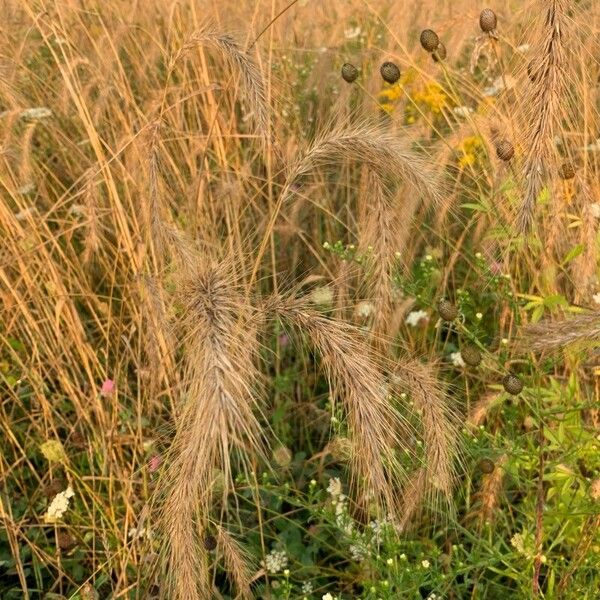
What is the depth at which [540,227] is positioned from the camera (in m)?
2.37

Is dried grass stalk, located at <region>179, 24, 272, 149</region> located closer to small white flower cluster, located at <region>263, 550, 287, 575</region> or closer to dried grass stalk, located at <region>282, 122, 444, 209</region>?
dried grass stalk, located at <region>282, 122, 444, 209</region>

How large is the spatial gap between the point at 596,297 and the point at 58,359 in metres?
1.33

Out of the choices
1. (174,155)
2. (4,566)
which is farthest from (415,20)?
(4,566)

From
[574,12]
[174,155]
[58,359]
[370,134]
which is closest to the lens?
[574,12]

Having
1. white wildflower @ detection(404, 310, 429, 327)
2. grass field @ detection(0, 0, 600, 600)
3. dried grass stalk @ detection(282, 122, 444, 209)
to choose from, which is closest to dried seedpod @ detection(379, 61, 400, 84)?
grass field @ detection(0, 0, 600, 600)

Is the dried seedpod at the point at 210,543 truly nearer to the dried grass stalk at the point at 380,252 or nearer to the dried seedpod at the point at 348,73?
the dried grass stalk at the point at 380,252

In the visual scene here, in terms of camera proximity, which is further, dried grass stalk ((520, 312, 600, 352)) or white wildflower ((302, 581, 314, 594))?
white wildflower ((302, 581, 314, 594))

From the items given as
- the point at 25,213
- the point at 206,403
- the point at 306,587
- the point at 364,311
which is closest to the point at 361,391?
the point at 206,403

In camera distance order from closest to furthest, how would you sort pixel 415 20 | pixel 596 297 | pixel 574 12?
pixel 574 12 < pixel 596 297 < pixel 415 20

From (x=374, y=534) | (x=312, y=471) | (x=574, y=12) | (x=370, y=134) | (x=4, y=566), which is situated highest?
(x=574, y=12)

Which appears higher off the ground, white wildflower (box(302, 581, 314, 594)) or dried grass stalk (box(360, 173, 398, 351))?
dried grass stalk (box(360, 173, 398, 351))

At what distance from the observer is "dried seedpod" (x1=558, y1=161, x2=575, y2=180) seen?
75.3 inches

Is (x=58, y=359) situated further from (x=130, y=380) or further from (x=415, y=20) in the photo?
(x=415, y=20)

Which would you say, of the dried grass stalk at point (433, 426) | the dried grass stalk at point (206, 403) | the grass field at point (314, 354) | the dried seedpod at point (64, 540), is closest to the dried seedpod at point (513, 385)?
the grass field at point (314, 354)
